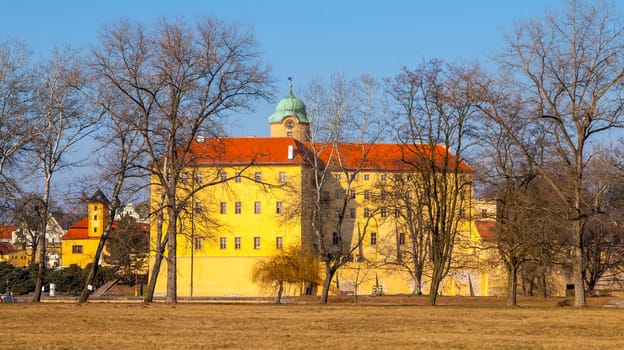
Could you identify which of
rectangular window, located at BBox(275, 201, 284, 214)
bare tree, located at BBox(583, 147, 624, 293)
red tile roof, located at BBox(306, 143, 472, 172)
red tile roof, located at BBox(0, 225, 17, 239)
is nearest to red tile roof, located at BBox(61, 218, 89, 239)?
red tile roof, located at BBox(0, 225, 17, 239)

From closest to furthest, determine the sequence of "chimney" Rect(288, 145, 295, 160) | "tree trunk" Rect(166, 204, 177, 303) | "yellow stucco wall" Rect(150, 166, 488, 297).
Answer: "tree trunk" Rect(166, 204, 177, 303), "yellow stucco wall" Rect(150, 166, 488, 297), "chimney" Rect(288, 145, 295, 160)

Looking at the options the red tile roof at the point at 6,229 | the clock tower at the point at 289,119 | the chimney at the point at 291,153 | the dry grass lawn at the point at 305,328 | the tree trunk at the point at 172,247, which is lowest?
the dry grass lawn at the point at 305,328

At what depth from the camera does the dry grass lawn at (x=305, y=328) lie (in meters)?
18.5

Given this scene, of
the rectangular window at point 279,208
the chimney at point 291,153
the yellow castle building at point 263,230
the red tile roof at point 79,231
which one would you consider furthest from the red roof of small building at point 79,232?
the chimney at point 291,153

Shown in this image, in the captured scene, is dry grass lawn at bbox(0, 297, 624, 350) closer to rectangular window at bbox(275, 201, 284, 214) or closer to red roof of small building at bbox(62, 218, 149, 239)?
rectangular window at bbox(275, 201, 284, 214)

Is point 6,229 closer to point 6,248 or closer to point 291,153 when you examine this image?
point 291,153

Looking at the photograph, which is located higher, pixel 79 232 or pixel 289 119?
pixel 289 119

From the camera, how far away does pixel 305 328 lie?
878 inches

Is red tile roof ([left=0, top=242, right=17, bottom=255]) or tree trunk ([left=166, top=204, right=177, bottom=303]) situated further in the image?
red tile roof ([left=0, top=242, right=17, bottom=255])

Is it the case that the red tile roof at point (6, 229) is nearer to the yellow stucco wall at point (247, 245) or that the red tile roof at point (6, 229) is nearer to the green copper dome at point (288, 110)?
the yellow stucco wall at point (247, 245)

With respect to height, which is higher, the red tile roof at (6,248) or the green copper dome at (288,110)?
the green copper dome at (288,110)

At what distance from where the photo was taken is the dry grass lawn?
1848 cm

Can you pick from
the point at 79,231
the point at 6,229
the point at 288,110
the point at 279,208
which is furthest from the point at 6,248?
the point at 6,229

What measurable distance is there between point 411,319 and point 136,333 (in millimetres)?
7587
